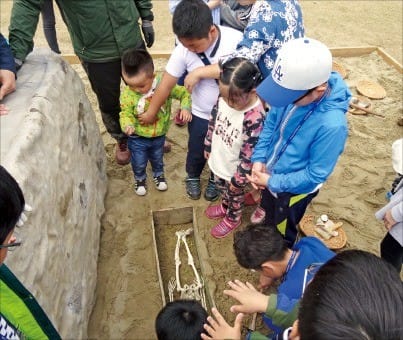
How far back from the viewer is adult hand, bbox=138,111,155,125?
294 cm

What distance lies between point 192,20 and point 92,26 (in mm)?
891

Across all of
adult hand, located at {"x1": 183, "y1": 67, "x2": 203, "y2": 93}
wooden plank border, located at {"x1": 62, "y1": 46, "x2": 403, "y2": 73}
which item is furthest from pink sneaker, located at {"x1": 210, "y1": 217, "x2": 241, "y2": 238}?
wooden plank border, located at {"x1": 62, "y1": 46, "x2": 403, "y2": 73}

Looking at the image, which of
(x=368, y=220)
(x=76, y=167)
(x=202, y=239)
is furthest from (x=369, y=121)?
(x=76, y=167)

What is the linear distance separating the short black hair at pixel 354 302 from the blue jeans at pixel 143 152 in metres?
2.35

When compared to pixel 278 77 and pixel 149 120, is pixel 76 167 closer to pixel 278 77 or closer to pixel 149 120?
pixel 149 120

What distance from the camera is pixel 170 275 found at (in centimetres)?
296

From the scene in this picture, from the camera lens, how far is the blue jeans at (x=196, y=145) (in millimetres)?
3050

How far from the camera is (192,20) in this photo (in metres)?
2.46

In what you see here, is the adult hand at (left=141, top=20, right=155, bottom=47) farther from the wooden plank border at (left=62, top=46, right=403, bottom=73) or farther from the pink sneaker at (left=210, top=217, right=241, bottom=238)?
the wooden plank border at (left=62, top=46, right=403, bottom=73)

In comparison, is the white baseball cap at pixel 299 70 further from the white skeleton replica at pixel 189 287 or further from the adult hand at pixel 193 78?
the white skeleton replica at pixel 189 287

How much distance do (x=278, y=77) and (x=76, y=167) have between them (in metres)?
1.52

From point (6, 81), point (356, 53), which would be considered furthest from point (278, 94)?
point (356, 53)

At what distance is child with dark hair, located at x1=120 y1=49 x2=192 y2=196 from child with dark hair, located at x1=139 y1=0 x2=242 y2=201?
0.28 ft

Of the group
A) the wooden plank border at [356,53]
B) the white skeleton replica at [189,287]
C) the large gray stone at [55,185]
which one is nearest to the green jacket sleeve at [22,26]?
the large gray stone at [55,185]
